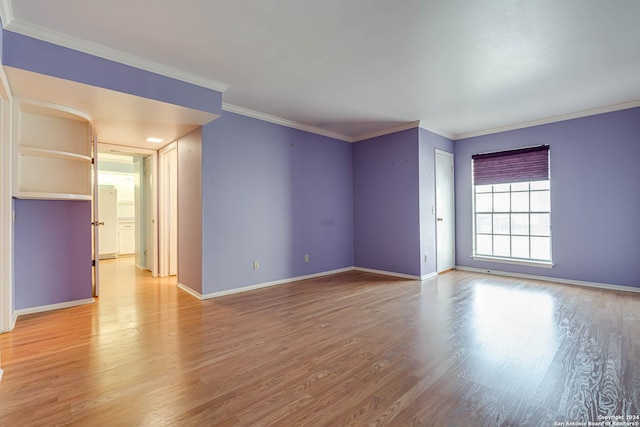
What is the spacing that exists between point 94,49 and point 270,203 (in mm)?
2669

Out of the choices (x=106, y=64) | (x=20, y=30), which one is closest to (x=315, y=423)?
(x=106, y=64)

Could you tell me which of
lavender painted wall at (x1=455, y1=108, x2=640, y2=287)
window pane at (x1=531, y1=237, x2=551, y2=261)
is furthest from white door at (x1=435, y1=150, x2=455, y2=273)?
window pane at (x1=531, y1=237, x2=551, y2=261)

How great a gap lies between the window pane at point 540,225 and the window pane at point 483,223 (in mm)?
677

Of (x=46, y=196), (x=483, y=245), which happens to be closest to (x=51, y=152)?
(x=46, y=196)

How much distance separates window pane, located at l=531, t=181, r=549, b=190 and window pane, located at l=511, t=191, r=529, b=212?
0.14m

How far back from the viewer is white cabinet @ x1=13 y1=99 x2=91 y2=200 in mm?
3143

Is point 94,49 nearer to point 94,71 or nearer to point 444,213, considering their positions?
point 94,71

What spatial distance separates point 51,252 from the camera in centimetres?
351

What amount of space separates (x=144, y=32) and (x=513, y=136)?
5.46 meters

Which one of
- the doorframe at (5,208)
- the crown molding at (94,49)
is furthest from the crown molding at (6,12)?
the doorframe at (5,208)

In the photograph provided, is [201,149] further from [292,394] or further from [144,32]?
[292,394]

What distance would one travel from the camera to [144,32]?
245 cm

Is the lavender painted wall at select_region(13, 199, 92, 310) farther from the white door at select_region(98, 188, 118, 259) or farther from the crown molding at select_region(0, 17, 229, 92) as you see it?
the white door at select_region(98, 188, 118, 259)

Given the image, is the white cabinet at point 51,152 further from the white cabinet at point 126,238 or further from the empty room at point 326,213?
the white cabinet at point 126,238
